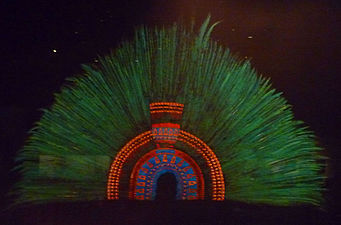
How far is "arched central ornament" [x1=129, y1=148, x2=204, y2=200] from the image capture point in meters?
4.38

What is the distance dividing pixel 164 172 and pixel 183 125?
49 centimetres

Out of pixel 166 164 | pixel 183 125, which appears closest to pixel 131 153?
pixel 166 164

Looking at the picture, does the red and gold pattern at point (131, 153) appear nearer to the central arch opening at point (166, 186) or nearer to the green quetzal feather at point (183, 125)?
the green quetzal feather at point (183, 125)

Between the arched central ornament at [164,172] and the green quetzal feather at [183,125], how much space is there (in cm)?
26

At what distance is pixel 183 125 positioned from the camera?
177 inches

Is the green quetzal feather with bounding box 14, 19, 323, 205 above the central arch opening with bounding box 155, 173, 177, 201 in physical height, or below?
above

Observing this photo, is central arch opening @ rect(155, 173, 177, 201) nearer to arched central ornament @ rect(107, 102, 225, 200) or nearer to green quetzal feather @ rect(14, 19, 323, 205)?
arched central ornament @ rect(107, 102, 225, 200)

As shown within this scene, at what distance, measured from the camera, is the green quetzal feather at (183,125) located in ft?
14.6

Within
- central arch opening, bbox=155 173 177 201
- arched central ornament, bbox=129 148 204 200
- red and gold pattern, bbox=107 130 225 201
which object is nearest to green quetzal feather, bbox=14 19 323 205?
red and gold pattern, bbox=107 130 225 201

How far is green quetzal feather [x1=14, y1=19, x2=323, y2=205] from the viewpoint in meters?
4.45

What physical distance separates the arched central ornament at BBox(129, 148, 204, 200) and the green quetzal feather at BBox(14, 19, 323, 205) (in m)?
0.26

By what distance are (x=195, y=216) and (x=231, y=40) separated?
1.92 metres

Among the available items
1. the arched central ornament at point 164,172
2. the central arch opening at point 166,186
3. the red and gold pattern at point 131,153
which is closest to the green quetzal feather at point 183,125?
the red and gold pattern at point 131,153

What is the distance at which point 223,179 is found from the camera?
4.45 m
